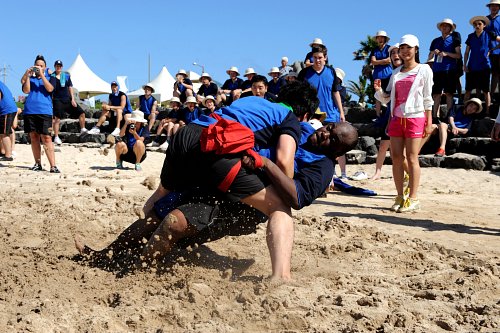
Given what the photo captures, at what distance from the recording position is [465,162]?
11484 mm

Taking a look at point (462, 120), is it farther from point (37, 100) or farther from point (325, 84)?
point (37, 100)

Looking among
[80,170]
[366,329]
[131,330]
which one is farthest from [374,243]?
[80,170]

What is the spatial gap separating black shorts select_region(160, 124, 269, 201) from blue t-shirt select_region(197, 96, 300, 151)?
0.19m

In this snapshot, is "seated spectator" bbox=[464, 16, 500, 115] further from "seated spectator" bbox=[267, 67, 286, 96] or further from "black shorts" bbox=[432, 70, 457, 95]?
"seated spectator" bbox=[267, 67, 286, 96]

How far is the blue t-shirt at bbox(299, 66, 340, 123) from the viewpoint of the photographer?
8.80m

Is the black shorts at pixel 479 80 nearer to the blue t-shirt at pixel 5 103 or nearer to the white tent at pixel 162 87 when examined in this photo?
the blue t-shirt at pixel 5 103

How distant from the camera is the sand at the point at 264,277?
322cm

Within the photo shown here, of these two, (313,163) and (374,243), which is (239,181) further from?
(374,243)

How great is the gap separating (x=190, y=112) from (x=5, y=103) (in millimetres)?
4316

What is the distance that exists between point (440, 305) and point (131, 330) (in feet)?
5.65

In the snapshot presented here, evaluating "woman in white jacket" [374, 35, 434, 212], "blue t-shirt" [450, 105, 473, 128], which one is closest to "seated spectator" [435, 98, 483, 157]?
"blue t-shirt" [450, 105, 473, 128]

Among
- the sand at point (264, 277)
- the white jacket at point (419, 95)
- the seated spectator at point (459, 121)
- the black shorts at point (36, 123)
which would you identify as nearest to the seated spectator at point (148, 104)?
the black shorts at point (36, 123)

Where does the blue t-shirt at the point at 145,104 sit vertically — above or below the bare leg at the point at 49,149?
above

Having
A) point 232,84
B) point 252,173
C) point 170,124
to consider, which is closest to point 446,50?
point 232,84
